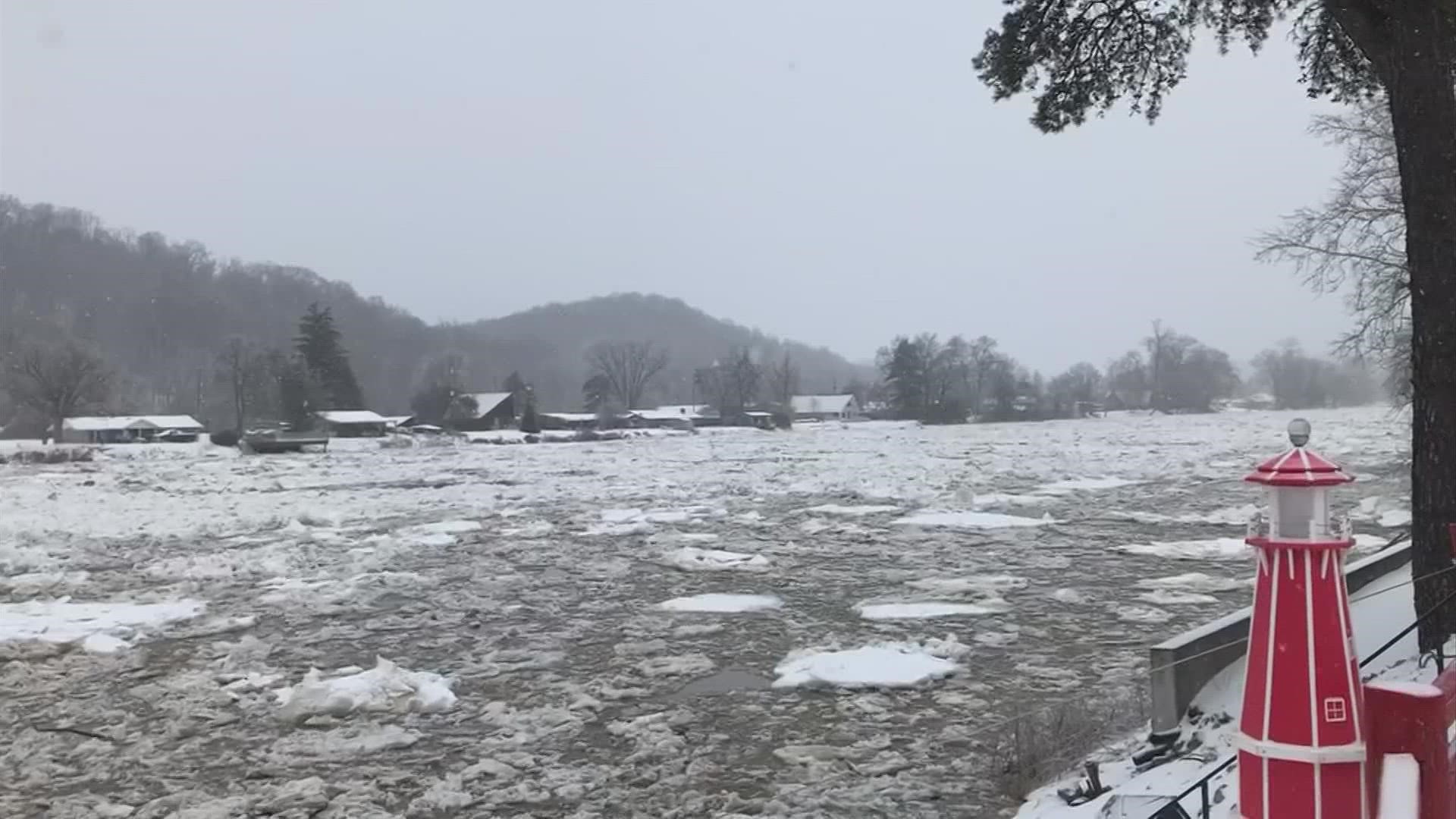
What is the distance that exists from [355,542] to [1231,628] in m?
18.5

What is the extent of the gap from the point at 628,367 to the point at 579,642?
133m

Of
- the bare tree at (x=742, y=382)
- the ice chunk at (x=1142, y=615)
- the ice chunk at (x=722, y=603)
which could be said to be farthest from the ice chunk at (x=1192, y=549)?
the bare tree at (x=742, y=382)

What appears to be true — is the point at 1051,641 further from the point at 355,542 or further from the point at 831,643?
the point at 355,542

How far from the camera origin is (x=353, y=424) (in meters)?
89.1

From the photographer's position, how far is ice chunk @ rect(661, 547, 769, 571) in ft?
59.6

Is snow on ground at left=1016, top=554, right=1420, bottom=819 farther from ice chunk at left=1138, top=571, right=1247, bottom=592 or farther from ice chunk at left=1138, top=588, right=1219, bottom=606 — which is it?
ice chunk at left=1138, top=571, right=1247, bottom=592

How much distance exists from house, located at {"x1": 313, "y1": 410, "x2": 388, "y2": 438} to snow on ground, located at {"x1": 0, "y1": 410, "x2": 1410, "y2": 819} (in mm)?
56869

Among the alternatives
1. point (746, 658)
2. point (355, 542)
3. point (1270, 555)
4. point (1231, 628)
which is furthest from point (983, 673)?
point (355, 542)

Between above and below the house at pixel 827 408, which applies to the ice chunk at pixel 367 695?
below

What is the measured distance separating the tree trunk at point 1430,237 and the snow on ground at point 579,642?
3382 millimetres

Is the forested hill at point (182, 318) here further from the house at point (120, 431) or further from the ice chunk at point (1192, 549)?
the ice chunk at point (1192, 549)

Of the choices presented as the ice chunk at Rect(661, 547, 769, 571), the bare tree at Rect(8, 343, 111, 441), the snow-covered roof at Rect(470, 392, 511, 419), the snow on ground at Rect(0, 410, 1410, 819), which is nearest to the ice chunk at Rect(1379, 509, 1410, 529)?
the snow on ground at Rect(0, 410, 1410, 819)

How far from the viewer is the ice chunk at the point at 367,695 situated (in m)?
9.76

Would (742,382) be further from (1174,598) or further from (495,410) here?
(1174,598)
